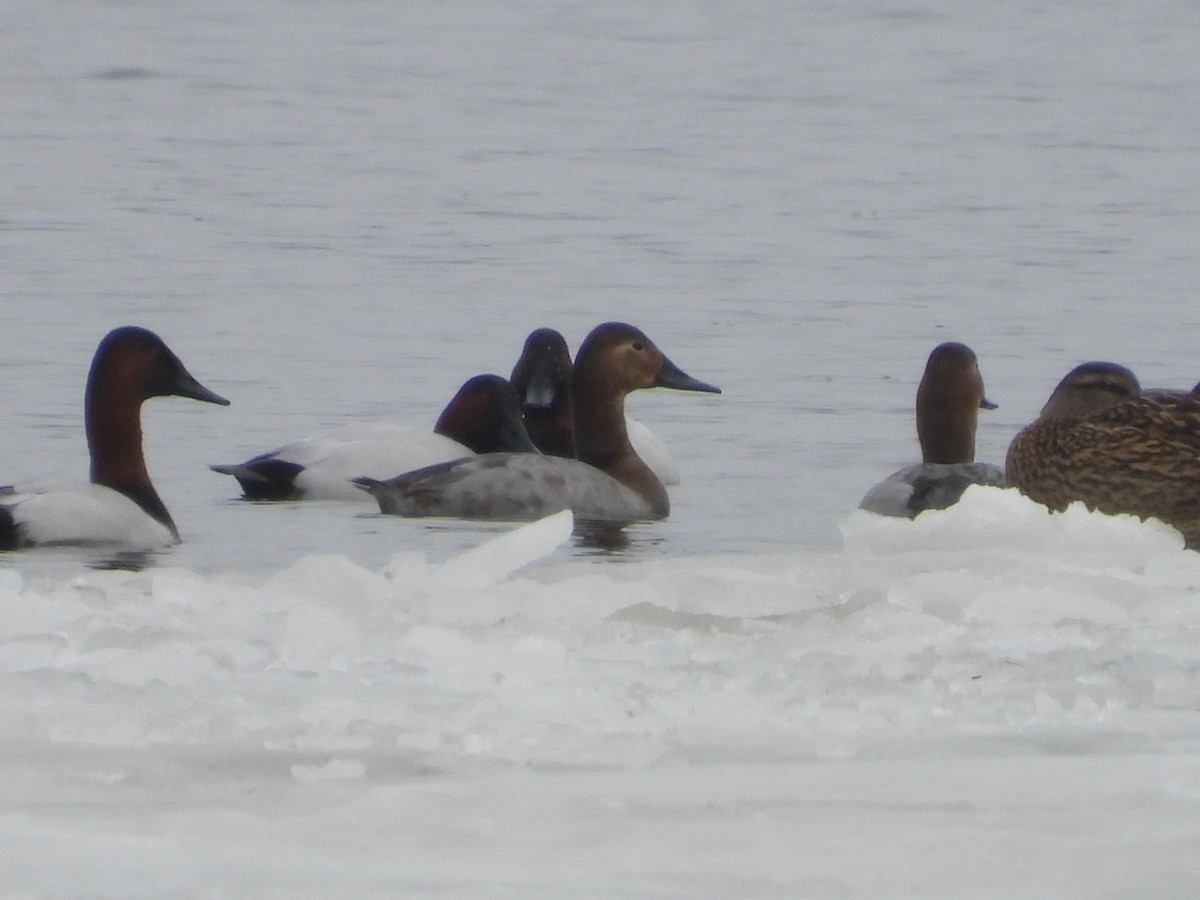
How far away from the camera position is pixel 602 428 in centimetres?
1197

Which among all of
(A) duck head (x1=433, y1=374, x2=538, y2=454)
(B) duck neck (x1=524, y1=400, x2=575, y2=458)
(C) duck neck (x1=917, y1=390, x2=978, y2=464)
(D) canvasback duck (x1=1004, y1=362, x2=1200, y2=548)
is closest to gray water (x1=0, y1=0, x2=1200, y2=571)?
(C) duck neck (x1=917, y1=390, x2=978, y2=464)

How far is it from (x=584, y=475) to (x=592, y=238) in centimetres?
1002

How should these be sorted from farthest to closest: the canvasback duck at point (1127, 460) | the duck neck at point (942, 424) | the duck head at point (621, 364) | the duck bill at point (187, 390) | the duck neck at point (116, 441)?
the duck head at point (621, 364), the duck neck at point (942, 424), the duck bill at point (187, 390), the duck neck at point (116, 441), the canvasback duck at point (1127, 460)

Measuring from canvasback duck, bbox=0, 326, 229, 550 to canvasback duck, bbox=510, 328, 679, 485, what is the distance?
2.08 m

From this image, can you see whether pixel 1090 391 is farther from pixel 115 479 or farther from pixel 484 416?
pixel 115 479

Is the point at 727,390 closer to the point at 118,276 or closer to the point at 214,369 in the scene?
the point at 214,369

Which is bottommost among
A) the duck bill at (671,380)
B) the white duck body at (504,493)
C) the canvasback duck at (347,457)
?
the white duck body at (504,493)

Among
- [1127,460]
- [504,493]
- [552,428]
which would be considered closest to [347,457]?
[504,493]

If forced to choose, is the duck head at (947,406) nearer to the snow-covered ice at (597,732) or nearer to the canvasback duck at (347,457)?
the canvasback duck at (347,457)

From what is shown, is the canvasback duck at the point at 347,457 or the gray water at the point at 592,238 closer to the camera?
the canvasback duck at the point at 347,457

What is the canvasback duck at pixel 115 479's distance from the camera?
9.62 metres

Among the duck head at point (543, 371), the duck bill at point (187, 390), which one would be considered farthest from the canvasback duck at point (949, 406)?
the duck bill at point (187, 390)

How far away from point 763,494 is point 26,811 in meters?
7.41

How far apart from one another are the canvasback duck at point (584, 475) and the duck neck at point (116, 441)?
0.93 m
